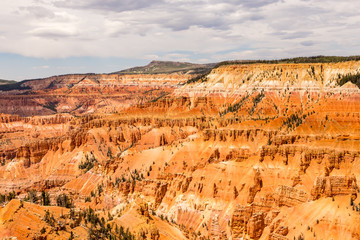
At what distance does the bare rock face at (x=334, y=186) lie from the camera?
6134cm

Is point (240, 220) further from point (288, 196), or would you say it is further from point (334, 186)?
point (334, 186)

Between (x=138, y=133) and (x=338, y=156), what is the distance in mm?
97958

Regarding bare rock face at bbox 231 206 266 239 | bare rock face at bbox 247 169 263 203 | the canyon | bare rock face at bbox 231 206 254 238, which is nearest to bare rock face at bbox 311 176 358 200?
the canyon

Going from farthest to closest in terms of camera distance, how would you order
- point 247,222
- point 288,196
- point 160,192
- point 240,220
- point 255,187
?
point 160,192
point 255,187
point 240,220
point 288,196
point 247,222

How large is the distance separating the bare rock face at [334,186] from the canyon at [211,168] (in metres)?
0.17

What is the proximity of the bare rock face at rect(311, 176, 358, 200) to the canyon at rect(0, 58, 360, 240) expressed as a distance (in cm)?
17

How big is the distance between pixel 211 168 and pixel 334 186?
87.9ft

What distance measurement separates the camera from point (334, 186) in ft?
204

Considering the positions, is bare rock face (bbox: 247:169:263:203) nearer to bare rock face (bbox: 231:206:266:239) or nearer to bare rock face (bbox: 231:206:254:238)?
bare rock face (bbox: 231:206:266:239)

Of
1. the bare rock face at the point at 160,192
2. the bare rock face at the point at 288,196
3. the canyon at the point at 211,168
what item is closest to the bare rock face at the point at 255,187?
the canyon at the point at 211,168

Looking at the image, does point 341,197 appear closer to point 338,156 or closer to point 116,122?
point 338,156

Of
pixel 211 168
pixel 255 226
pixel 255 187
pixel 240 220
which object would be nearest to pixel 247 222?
pixel 240 220

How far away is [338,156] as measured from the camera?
7044 centimetres

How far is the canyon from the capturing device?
56.4 metres
